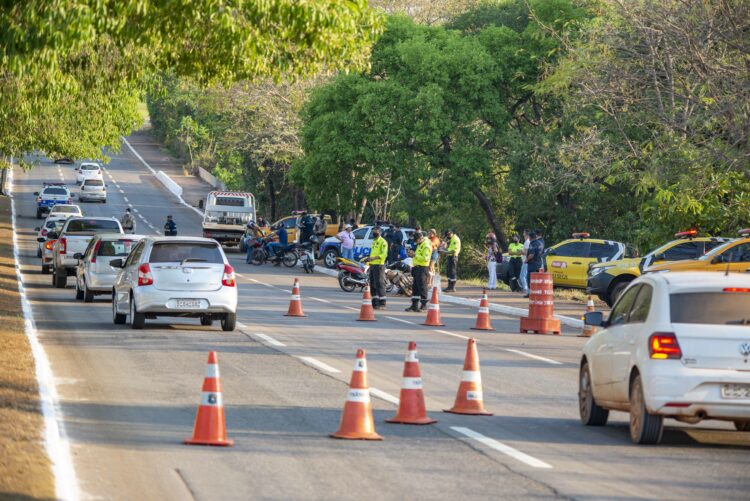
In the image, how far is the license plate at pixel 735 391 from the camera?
11.0 metres

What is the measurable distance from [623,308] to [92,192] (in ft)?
253

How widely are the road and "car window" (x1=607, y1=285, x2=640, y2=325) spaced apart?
3.44 feet

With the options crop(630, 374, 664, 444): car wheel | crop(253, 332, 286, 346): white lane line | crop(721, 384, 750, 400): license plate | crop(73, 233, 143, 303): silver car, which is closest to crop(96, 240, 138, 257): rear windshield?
crop(73, 233, 143, 303): silver car

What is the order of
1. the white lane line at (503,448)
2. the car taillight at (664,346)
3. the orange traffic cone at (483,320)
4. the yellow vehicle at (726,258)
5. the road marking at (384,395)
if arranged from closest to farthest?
the white lane line at (503,448) < the car taillight at (664,346) < the road marking at (384,395) < the orange traffic cone at (483,320) < the yellow vehicle at (726,258)

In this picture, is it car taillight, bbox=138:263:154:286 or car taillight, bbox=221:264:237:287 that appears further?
car taillight, bbox=221:264:237:287

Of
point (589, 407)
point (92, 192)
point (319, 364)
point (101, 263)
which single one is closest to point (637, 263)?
point (101, 263)

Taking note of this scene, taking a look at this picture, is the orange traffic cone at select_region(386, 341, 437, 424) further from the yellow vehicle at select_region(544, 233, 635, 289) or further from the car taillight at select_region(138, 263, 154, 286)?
the yellow vehicle at select_region(544, 233, 635, 289)

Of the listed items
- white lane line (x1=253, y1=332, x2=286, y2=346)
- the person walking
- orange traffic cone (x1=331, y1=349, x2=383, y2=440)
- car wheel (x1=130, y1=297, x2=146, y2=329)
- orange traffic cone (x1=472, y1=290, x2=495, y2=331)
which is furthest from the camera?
the person walking

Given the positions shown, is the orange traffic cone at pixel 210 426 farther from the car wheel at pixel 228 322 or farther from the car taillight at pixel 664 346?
the car wheel at pixel 228 322

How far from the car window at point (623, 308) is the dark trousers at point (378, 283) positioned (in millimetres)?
17996

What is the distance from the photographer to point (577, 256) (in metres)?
37.7

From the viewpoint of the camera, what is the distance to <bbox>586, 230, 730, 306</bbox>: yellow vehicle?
30078mm

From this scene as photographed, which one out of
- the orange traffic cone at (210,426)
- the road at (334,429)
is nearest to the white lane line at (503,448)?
the road at (334,429)

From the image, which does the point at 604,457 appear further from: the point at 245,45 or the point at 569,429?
the point at 245,45
